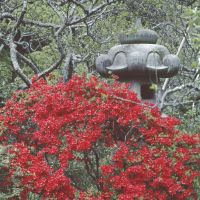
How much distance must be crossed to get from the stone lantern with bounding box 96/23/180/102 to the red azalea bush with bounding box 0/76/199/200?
1.43m

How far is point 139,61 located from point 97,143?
218 cm

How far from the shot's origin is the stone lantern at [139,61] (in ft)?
26.1

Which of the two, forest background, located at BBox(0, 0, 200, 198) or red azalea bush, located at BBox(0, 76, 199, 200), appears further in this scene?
forest background, located at BBox(0, 0, 200, 198)

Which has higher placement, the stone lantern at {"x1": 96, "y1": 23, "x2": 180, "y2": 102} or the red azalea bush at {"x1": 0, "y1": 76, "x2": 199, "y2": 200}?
the stone lantern at {"x1": 96, "y1": 23, "x2": 180, "y2": 102}

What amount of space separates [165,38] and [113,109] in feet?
A: 22.1

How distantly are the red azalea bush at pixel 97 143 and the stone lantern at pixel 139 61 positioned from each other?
1.43 meters

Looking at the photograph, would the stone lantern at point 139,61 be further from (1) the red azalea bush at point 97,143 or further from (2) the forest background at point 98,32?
(1) the red azalea bush at point 97,143

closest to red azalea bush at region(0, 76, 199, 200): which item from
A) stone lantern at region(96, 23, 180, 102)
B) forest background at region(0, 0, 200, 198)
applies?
stone lantern at region(96, 23, 180, 102)

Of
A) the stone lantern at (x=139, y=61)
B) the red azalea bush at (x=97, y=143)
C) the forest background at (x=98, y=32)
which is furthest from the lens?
the forest background at (x=98, y=32)

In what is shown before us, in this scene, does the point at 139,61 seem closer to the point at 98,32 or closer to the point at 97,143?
the point at 97,143

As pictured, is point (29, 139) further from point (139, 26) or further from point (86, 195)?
point (139, 26)

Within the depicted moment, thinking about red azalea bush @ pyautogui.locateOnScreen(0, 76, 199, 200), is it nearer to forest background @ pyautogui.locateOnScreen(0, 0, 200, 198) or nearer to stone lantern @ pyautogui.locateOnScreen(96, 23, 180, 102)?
stone lantern @ pyautogui.locateOnScreen(96, 23, 180, 102)

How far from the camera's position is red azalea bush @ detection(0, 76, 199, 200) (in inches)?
219

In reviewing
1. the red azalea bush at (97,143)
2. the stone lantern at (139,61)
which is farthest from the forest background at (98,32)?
the red azalea bush at (97,143)
